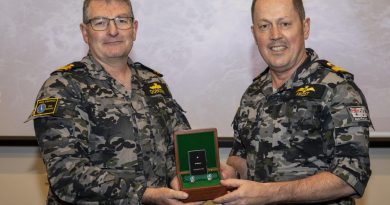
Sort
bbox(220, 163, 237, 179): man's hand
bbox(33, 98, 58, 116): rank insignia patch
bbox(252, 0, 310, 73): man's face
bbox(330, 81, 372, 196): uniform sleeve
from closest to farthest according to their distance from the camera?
bbox(330, 81, 372, 196): uniform sleeve → bbox(33, 98, 58, 116): rank insignia patch → bbox(252, 0, 310, 73): man's face → bbox(220, 163, 237, 179): man's hand

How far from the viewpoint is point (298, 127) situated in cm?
192

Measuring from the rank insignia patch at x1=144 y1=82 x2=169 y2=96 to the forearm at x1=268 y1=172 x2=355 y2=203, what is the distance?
68 centimetres

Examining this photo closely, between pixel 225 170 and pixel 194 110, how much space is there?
2.57ft

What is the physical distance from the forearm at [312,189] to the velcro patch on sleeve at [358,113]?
217mm

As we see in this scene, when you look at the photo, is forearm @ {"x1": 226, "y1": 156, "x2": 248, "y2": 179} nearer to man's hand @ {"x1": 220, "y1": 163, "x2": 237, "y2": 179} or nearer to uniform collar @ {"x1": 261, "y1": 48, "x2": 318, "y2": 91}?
man's hand @ {"x1": 220, "y1": 163, "x2": 237, "y2": 179}

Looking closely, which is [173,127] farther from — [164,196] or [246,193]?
[246,193]

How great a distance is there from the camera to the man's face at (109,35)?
203 cm

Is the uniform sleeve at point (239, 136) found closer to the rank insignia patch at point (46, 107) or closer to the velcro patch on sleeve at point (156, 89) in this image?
the velcro patch on sleeve at point (156, 89)

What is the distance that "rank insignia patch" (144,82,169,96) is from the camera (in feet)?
7.25

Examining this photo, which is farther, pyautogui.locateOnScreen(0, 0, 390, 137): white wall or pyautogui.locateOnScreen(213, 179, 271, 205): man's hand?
pyautogui.locateOnScreen(0, 0, 390, 137): white wall

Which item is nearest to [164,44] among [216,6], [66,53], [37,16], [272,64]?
[216,6]

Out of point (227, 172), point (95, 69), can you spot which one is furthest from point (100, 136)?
point (227, 172)

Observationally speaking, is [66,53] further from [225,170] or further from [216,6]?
[225,170]

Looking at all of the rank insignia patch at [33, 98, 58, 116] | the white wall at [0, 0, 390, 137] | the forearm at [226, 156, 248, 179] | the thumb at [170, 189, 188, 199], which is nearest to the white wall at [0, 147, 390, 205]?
the white wall at [0, 0, 390, 137]
